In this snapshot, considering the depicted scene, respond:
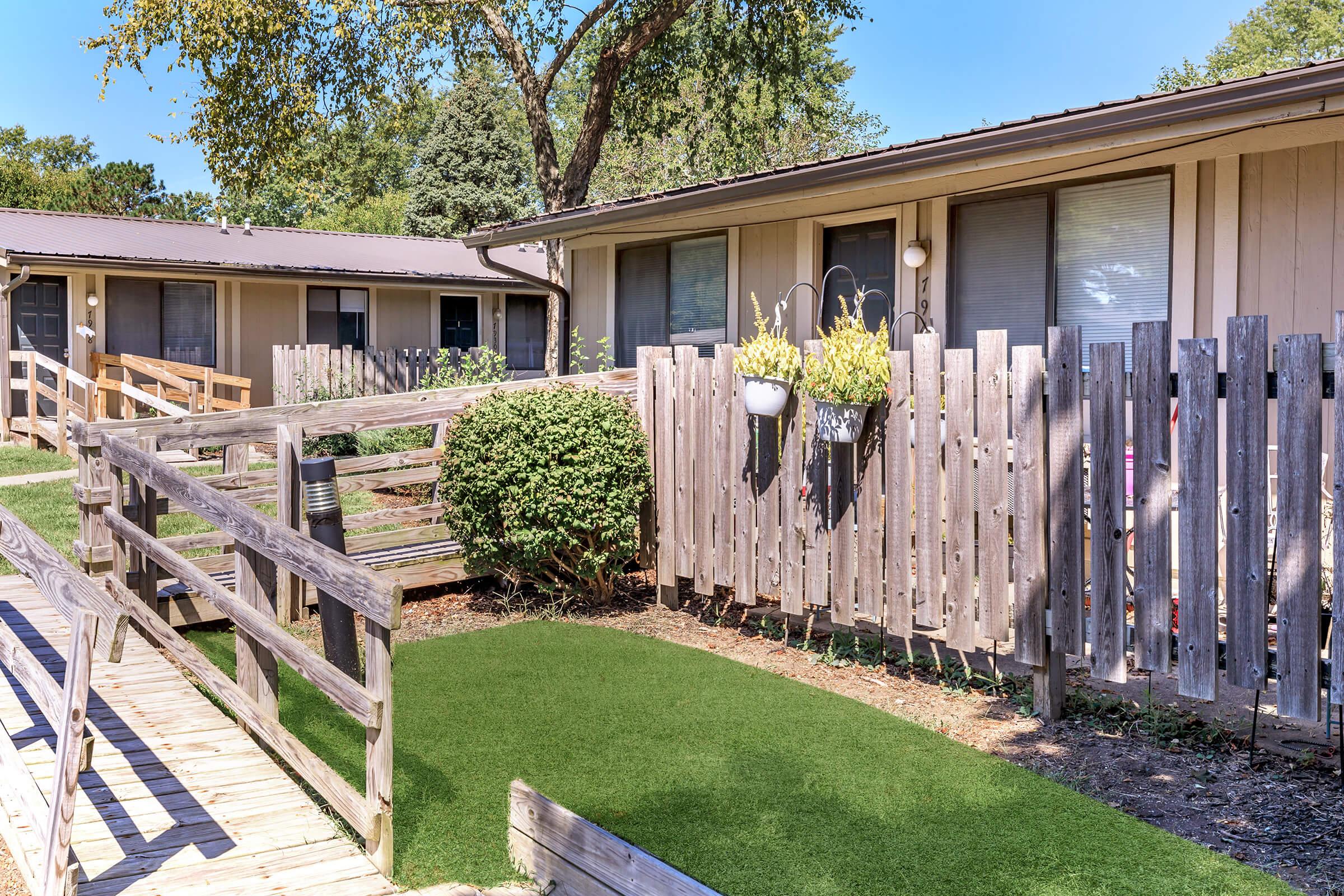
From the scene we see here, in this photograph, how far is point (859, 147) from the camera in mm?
36250

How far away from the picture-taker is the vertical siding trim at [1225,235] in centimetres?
678

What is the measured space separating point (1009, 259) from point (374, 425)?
4919mm

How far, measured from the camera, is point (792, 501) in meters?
5.80

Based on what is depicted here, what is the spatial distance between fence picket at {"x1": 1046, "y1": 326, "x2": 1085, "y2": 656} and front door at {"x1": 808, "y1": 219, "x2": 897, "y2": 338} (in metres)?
4.64

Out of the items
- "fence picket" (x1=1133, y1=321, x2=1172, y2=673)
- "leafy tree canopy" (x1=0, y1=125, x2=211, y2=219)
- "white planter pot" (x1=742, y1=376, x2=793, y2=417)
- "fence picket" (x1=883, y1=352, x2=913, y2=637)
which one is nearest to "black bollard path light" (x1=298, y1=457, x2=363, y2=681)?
"white planter pot" (x1=742, y1=376, x2=793, y2=417)

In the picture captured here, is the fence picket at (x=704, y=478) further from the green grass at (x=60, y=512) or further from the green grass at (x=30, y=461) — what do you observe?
the green grass at (x=30, y=461)

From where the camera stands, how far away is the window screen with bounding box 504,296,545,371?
69.9ft

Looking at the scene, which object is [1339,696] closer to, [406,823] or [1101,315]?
[406,823]

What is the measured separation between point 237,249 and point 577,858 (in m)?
18.6

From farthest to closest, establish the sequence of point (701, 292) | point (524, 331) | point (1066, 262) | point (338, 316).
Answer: point (524, 331) < point (338, 316) < point (701, 292) < point (1066, 262)

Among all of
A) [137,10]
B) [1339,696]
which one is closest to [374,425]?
[1339,696]

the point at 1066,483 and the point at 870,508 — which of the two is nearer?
the point at 1066,483

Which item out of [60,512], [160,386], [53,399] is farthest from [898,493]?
[53,399]

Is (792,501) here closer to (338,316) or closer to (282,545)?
(282,545)
